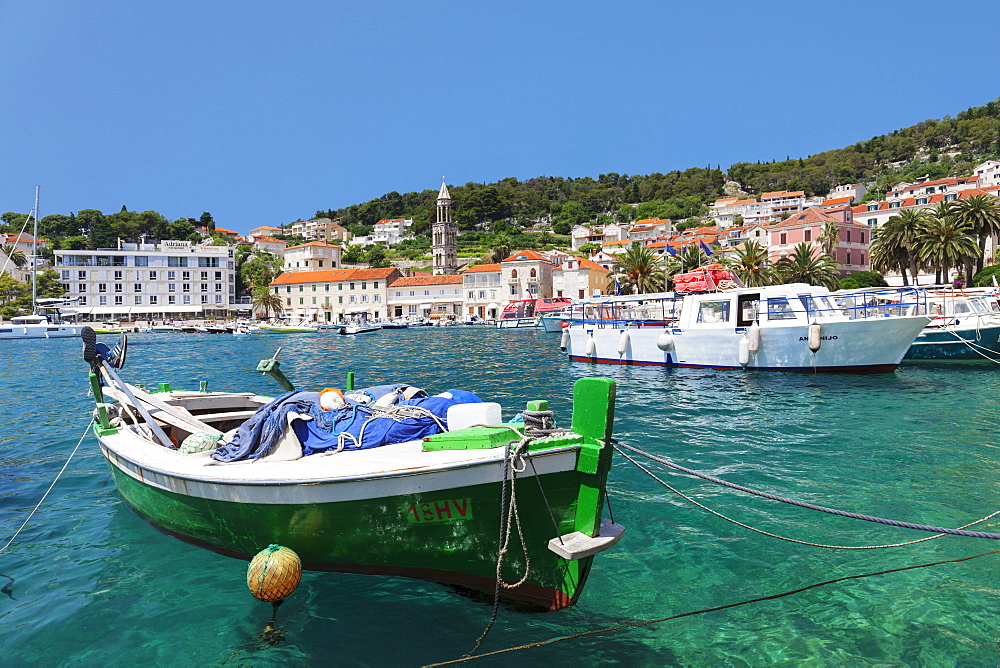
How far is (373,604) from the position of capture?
19.1 ft

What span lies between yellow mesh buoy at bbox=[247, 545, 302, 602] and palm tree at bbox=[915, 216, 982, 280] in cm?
5781

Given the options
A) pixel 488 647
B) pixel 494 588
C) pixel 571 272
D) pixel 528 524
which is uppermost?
pixel 571 272

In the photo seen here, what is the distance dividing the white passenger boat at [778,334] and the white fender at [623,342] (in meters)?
0.67

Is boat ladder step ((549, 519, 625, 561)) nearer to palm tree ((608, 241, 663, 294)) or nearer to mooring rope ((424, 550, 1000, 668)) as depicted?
mooring rope ((424, 550, 1000, 668))

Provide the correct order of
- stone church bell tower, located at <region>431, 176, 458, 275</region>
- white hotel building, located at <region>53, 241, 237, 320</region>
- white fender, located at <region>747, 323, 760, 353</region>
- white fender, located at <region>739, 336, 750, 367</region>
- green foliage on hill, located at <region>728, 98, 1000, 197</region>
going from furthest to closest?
1. green foliage on hill, located at <region>728, 98, 1000, 197</region>
2. stone church bell tower, located at <region>431, 176, 458, 275</region>
3. white hotel building, located at <region>53, 241, 237, 320</region>
4. white fender, located at <region>739, 336, 750, 367</region>
5. white fender, located at <region>747, 323, 760, 353</region>

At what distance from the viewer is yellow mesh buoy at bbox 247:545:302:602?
5324mm

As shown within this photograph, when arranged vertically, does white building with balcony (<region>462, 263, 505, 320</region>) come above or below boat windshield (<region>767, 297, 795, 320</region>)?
above

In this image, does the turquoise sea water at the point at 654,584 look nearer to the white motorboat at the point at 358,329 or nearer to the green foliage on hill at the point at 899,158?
the white motorboat at the point at 358,329

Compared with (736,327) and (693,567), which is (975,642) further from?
(736,327)

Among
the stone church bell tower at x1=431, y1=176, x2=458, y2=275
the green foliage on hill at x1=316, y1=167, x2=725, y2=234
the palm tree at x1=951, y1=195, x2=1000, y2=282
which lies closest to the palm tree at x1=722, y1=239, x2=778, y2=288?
the palm tree at x1=951, y1=195, x2=1000, y2=282

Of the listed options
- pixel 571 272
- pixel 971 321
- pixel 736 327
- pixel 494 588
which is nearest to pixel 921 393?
pixel 736 327

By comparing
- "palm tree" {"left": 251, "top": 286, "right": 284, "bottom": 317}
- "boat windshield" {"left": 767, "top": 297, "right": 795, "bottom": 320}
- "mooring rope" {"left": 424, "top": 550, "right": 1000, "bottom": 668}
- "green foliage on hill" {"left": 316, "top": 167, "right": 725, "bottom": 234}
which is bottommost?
"mooring rope" {"left": 424, "top": 550, "right": 1000, "bottom": 668}

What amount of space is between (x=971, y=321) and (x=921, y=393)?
37.1 ft

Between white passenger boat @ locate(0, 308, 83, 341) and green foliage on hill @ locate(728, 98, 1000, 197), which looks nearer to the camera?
white passenger boat @ locate(0, 308, 83, 341)
